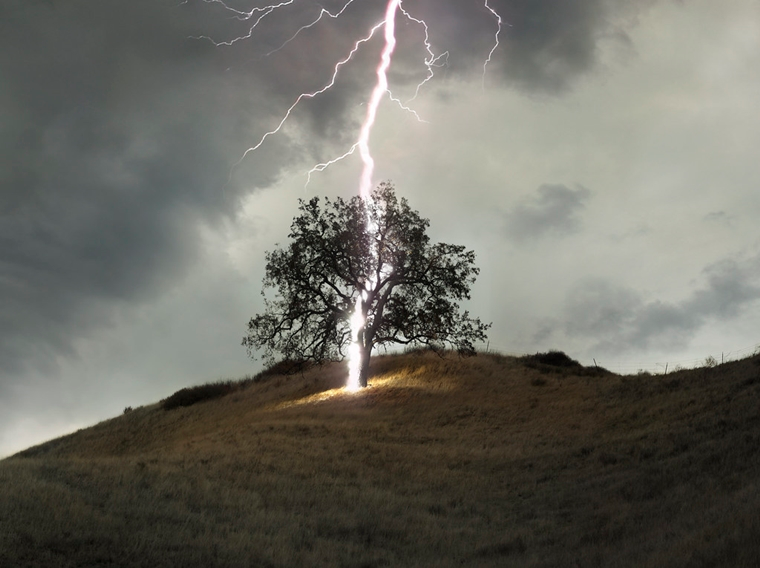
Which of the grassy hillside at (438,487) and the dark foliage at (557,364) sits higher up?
the dark foliage at (557,364)

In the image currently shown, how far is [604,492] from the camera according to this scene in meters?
16.7

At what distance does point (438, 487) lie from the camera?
1986 centimetres

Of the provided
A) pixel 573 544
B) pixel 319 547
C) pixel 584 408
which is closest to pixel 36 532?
pixel 319 547

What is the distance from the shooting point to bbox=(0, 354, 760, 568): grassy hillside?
464 inches

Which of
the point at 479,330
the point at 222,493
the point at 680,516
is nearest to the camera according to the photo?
the point at 680,516

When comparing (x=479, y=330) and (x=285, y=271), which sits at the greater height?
(x=285, y=271)

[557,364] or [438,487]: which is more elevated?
[557,364]

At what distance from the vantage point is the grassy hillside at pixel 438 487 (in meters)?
11.8

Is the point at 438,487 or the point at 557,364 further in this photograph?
the point at 557,364

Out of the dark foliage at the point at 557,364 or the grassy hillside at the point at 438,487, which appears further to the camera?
the dark foliage at the point at 557,364

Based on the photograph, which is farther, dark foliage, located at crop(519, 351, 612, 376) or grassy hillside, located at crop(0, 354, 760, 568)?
dark foliage, located at crop(519, 351, 612, 376)

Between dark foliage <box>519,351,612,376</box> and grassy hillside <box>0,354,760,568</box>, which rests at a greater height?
dark foliage <box>519,351,612,376</box>

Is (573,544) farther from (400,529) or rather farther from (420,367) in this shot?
(420,367)

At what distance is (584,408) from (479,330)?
8.51 metres
